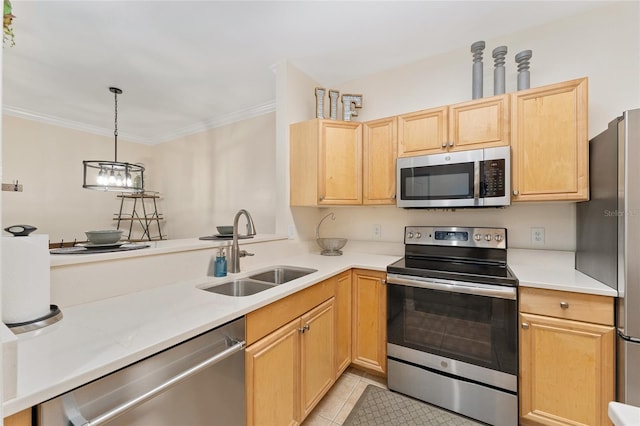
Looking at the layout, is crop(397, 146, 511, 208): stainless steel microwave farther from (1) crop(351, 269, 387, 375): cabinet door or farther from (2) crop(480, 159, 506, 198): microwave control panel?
(1) crop(351, 269, 387, 375): cabinet door

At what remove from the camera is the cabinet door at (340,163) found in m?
2.36

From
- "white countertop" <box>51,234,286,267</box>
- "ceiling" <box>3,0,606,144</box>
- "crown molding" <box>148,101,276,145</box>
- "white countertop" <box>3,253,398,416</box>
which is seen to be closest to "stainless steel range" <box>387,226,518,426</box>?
"white countertop" <box>3,253,398,416</box>

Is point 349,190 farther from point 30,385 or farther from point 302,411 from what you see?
point 30,385

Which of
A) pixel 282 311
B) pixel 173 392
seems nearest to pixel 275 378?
pixel 282 311

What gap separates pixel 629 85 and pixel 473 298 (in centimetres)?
171

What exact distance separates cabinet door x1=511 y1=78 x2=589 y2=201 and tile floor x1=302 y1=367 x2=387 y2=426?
1693 mm

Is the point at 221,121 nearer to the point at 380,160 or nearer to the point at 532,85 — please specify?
the point at 380,160

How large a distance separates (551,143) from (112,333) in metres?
2.45

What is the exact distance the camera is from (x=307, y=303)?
5.31 feet

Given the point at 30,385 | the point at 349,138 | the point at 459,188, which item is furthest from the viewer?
the point at 349,138

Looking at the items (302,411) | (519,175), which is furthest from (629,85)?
(302,411)

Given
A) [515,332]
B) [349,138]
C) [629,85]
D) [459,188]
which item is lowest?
[515,332]

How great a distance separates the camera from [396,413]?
176cm

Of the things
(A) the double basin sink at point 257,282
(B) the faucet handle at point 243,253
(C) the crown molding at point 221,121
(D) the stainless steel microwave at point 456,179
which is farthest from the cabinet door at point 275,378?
(C) the crown molding at point 221,121
